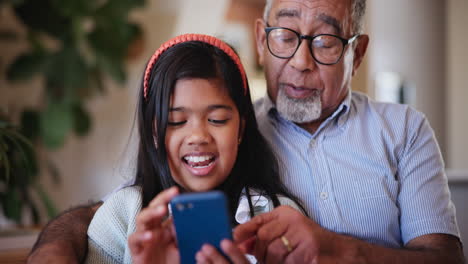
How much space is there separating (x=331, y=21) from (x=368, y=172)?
Answer: 48 cm

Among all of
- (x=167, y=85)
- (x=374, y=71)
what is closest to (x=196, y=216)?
(x=167, y=85)

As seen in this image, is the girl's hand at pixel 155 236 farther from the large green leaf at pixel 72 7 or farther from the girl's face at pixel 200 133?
the large green leaf at pixel 72 7

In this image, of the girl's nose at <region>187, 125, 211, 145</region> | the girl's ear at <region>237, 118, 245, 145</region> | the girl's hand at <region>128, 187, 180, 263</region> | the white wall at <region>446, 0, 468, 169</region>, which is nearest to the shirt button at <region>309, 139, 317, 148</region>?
the girl's ear at <region>237, 118, 245, 145</region>

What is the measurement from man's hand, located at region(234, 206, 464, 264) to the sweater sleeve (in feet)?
1.12

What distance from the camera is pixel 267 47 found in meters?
1.66

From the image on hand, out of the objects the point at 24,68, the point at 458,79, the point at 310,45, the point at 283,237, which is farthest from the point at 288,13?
the point at 458,79

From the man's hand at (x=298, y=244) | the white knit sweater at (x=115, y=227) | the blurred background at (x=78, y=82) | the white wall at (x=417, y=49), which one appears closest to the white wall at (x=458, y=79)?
the blurred background at (x=78, y=82)

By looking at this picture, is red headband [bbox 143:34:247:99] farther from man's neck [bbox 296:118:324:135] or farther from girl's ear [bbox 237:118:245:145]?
man's neck [bbox 296:118:324:135]

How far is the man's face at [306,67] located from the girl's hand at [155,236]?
683 millimetres

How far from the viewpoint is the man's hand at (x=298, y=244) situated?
44.7 inches

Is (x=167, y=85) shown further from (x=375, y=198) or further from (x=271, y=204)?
(x=375, y=198)

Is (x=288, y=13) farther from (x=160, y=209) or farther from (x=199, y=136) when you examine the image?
(x=160, y=209)

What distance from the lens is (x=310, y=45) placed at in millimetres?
1588

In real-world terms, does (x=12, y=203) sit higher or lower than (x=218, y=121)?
lower
